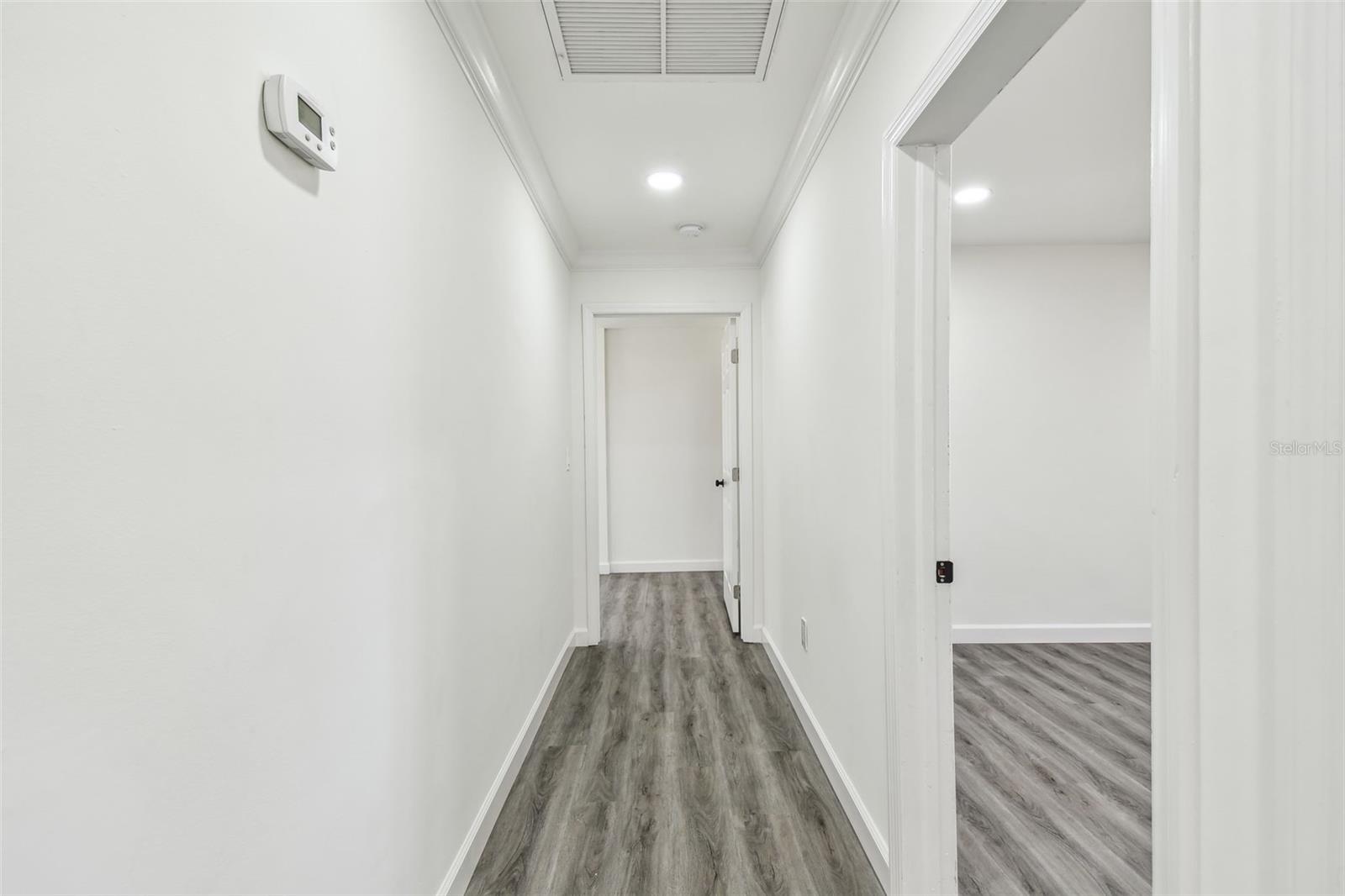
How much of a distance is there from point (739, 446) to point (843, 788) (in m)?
2.09

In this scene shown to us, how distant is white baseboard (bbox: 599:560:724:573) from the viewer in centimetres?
549

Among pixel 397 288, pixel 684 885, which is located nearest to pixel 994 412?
pixel 684 885

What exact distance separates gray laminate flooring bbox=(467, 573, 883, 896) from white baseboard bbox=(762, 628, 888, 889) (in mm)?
35

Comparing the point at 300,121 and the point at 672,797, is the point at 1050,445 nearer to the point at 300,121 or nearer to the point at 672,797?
the point at 672,797

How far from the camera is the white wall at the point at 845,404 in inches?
61.8

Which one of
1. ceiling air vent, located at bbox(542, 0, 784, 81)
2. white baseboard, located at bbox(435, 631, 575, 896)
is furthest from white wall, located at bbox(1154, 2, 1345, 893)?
white baseboard, located at bbox(435, 631, 575, 896)

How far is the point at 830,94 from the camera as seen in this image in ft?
6.31

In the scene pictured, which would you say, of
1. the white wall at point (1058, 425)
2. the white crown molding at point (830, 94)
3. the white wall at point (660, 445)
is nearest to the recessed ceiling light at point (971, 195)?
the white wall at point (1058, 425)

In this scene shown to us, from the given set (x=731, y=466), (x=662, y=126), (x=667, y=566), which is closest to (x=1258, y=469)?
(x=662, y=126)

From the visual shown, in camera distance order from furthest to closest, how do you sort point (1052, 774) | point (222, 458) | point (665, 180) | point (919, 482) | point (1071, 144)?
point (665, 180) → point (1071, 144) → point (1052, 774) → point (919, 482) → point (222, 458)

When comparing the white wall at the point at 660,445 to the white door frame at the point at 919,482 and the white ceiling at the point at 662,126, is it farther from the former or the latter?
the white door frame at the point at 919,482

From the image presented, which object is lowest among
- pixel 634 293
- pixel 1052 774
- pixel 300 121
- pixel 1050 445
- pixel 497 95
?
pixel 1052 774

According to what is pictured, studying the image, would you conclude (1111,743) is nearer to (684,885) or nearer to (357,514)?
(684,885)

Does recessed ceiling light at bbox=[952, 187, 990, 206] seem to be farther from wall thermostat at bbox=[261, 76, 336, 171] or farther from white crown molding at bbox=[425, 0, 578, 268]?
wall thermostat at bbox=[261, 76, 336, 171]
